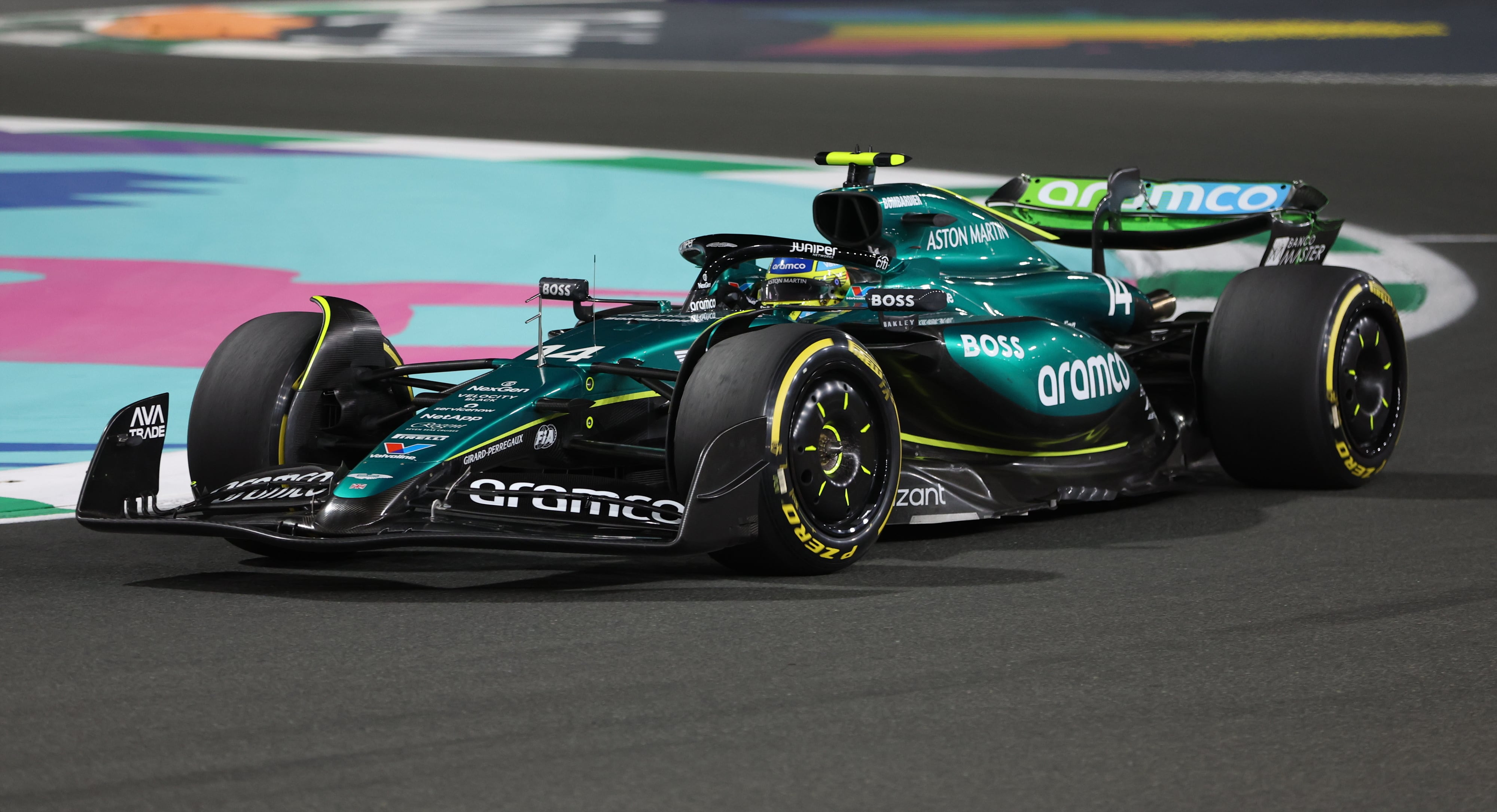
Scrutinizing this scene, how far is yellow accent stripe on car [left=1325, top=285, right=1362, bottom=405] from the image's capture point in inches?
313

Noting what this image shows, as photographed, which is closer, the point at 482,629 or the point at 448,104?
the point at 482,629

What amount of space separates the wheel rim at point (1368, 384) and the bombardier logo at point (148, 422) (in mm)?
4617

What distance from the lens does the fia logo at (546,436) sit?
257 inches

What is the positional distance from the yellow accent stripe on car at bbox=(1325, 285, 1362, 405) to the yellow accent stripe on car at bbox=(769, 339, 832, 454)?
2.68 m

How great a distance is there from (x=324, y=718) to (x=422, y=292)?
908 cm

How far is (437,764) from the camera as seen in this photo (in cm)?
419

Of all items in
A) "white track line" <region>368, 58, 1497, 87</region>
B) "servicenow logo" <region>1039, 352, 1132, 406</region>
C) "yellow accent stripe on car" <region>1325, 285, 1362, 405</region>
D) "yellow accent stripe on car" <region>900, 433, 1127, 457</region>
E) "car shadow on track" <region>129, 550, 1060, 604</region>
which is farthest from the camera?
"white track line" <region>368, 58, 1497, 87</region>

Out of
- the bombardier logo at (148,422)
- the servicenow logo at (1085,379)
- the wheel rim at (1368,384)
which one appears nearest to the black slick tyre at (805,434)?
the servicenow logo at (1085,379)

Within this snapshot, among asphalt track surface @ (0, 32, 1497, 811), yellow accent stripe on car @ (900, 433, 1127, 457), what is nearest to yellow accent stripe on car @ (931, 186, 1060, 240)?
yellow accent stripe on car @ (900, 433, 1127, 457)

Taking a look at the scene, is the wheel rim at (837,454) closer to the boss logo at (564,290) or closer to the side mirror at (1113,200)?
the boss logo at (564,290)

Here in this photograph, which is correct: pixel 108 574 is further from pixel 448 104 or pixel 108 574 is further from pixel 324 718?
pixel 448 104

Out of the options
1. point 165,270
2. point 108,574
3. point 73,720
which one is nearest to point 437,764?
point 73,720

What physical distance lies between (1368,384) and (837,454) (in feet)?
10.00

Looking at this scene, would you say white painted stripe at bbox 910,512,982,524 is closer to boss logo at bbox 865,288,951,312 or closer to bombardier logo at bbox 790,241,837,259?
boss logo at bbox 865,288,951,312
